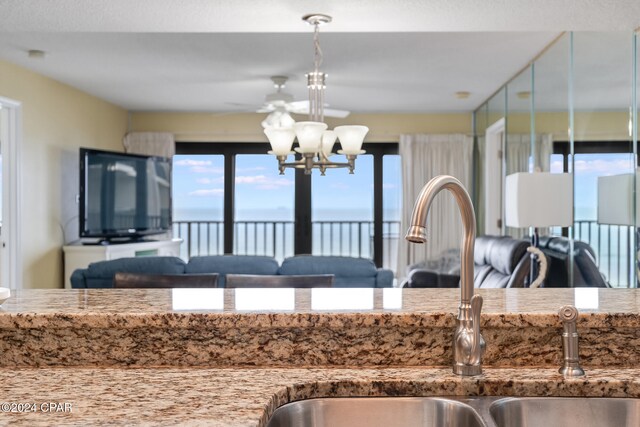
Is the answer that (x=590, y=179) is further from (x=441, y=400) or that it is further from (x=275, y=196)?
(x=275, y=196)

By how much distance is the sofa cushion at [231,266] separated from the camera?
3.44m

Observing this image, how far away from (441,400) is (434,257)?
648cm

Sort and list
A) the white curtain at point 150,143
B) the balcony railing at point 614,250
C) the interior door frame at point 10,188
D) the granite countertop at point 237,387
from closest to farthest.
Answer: the granite countertop at point 237,387
the balcony railing at point 614,250
the interior door frame at point 10,188
the white curtain at point 150,143

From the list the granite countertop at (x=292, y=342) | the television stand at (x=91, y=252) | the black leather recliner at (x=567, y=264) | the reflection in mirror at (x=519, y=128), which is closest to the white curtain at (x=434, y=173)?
the reflection in mirror at (x=519, y=128)

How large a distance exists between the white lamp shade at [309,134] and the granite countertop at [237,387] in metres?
2.22

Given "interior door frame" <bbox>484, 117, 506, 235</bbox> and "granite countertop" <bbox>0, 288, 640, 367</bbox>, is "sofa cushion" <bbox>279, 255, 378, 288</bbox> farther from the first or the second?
"interior door frame" <bbox>484, 117, 506, 235</bbox>

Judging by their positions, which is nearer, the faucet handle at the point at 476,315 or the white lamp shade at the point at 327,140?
the faucet handle at the point at 476,315

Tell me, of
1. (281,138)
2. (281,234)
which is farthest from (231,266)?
(281,234)

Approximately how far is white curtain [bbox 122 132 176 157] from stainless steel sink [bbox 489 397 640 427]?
6994mm

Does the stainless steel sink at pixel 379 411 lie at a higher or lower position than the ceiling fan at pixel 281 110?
lower

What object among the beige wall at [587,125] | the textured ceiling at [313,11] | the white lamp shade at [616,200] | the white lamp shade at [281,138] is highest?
the textured ceiling at [313,11]

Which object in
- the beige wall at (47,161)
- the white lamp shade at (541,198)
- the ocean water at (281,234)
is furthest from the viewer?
the ocean water at (281,234)

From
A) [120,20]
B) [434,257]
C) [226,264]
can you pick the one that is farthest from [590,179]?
[434,257]

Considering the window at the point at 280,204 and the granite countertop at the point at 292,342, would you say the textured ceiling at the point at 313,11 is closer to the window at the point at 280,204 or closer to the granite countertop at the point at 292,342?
the granite countertop at the point at 292,342
